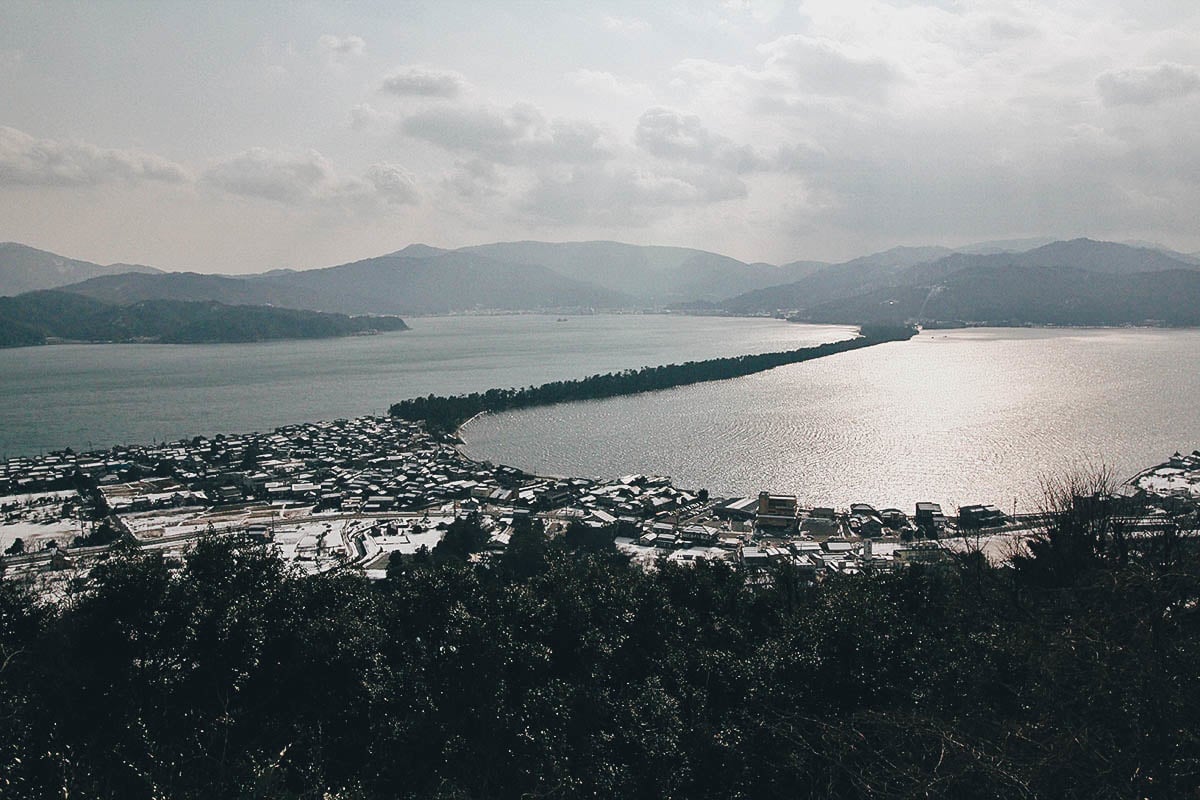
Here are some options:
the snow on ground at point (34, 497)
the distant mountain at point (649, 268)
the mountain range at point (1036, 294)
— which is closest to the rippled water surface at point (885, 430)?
the snow on ground at point (34, 497)

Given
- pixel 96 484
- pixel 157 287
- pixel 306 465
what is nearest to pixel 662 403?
pixel 306 465

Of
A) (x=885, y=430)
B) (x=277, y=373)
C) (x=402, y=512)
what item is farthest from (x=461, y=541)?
(x=277, y=373)

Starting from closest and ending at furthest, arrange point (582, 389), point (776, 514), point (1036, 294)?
1. point (776, 514)
2. point (582, 389)
3. point (1036, 294)

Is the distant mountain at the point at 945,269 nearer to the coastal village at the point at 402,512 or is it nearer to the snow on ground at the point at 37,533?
the coastal village at the point at 402,512

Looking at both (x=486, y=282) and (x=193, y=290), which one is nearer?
(x=193, y=290)

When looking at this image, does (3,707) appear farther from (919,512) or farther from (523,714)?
(919,512)

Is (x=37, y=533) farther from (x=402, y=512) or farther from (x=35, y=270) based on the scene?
(x=35, y=270)
